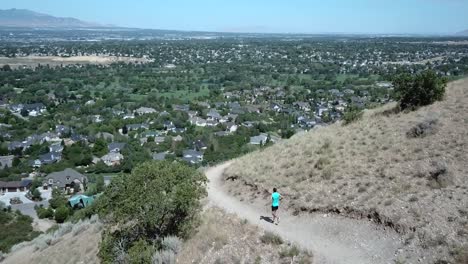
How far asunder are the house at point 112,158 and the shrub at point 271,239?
35.3 m

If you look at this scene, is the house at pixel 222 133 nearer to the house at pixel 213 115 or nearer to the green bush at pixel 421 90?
the house at pixel 213 115

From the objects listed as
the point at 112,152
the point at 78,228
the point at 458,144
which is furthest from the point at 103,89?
the point at 458,144

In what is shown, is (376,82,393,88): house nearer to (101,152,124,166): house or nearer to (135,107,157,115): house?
(135,107,157,115): house

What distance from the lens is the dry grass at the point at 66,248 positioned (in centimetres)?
1355

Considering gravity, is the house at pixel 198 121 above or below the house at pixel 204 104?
below

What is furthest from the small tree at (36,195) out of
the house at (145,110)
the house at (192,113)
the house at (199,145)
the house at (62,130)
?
the house at (192,113)

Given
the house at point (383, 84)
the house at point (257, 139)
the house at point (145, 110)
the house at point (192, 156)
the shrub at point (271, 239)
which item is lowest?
the house at point (145, 110)

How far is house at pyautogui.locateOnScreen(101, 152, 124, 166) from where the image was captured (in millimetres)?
44116

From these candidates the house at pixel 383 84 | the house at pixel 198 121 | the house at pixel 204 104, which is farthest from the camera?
the house at pixel 383 84

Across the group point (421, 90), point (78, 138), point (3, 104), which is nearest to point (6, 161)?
point (78, 138)

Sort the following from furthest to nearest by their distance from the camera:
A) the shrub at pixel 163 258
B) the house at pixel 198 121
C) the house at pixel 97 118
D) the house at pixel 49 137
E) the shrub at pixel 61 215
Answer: the house at pixel 97 118 < the house at pixel 198 121 < the house at pixel 49 137 < the shrub at pixel 61 215 < the shrub at pixel 163 258

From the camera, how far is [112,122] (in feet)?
192

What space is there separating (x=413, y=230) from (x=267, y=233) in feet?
10.0

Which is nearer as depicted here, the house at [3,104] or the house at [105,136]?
the house at [105,136]
